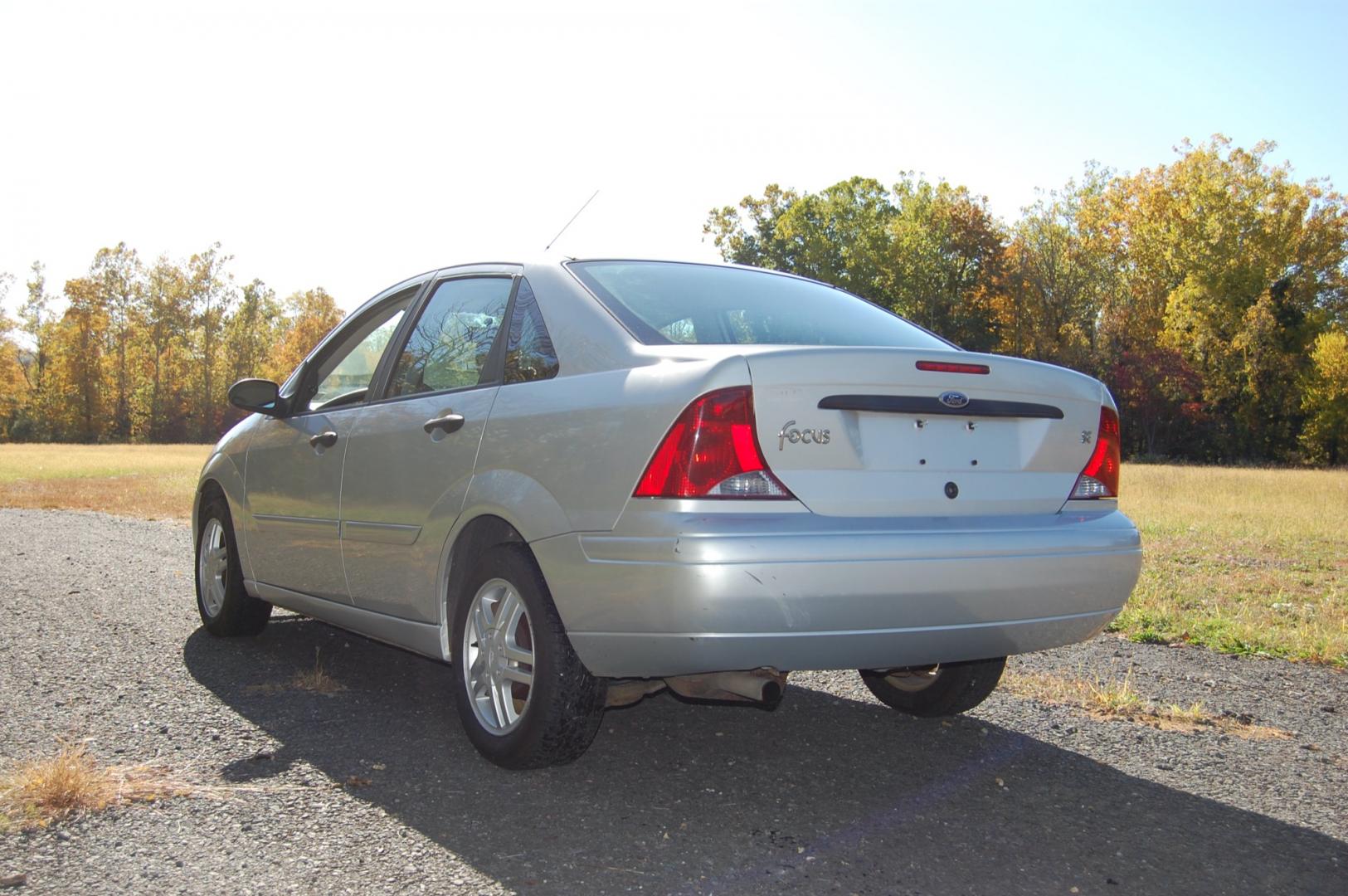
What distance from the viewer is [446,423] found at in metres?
4.02

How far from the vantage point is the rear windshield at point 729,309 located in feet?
12.3

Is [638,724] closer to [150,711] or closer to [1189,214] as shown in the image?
[150,711]

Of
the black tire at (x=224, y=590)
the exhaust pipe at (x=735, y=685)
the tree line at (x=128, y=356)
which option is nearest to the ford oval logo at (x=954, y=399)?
the exhaust pipe at (x=735, y=685)

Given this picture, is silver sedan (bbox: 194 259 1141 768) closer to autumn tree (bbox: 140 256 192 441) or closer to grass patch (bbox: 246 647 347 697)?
grass patch (bbox: 246 647 347 697)

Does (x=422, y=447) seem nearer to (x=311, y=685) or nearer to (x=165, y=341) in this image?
(x=311, y=685)

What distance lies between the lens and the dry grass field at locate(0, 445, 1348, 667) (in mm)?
6641

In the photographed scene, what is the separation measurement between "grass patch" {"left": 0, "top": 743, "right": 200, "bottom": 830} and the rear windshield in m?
2.01

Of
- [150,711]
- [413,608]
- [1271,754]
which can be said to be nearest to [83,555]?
[150,711]

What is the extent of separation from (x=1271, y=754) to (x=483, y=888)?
2.95 meters

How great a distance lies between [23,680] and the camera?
193 inches

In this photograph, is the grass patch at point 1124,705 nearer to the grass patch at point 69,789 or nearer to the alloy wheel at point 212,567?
the grass patch at point 69,789

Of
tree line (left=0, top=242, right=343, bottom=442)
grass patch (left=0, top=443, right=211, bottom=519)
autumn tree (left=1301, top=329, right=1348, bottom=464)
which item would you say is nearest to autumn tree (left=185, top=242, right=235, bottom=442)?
tree line (left=0, top=242, right=343, bottom=442)

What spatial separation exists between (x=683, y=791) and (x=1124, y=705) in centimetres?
218

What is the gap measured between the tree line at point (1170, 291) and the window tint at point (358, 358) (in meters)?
47.1
